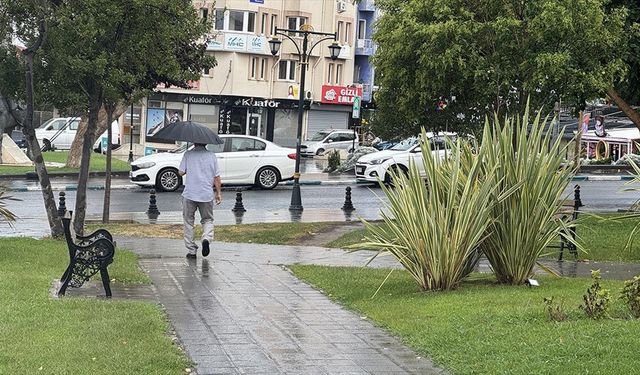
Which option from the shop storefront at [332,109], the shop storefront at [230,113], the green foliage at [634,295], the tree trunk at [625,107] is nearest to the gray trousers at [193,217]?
the green foliage at [634,295]

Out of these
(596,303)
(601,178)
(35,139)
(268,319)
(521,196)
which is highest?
(35,139)

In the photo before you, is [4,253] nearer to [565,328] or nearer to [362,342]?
[362,342]

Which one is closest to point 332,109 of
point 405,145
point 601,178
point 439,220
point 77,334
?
point 601,178

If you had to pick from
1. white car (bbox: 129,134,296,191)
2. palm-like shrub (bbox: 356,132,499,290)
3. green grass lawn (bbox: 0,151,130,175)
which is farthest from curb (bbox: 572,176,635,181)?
palm-like shrub (bbox: 356,132,499,290)

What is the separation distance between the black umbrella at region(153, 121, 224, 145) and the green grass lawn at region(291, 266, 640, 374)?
3978 millimetres

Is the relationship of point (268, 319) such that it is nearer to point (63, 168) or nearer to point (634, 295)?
point (634, 295)

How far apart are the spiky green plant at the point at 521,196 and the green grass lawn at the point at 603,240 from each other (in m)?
3.54

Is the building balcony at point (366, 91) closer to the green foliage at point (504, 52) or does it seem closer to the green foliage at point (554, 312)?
the green foliage at point (504, 52)

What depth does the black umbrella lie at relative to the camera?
1532 cm

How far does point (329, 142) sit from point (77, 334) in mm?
48734

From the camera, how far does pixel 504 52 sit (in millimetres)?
20328

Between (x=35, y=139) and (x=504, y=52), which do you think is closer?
(x=35, y=139)

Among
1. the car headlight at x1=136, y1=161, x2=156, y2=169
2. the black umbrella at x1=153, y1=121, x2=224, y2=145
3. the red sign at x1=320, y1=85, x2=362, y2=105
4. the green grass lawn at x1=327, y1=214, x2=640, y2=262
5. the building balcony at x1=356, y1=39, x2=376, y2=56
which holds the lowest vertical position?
the green grass lawn at x1=327, y1=214, x2=640, y2=262

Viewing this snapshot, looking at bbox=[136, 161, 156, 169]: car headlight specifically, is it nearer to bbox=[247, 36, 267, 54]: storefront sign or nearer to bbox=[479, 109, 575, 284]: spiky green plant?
bbox=[479, 109, 575, 284]: spiky green plant
